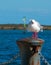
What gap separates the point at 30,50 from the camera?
29.2 ft

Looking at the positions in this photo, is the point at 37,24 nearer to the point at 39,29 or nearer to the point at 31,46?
the point at 39,29

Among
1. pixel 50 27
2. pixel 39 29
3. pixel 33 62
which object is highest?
pixel 50 27

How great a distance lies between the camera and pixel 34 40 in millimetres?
8820

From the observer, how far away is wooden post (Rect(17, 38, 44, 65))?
29.0ft

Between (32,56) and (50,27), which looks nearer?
(32,56)

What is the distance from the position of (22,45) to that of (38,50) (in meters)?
0.41

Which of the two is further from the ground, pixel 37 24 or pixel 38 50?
pixel 37 24

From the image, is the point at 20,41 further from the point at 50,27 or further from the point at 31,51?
the point at 50,27

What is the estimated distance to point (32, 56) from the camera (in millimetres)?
8945

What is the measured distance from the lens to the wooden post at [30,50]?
Answer: 883cm

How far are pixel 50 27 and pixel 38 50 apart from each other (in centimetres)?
11818

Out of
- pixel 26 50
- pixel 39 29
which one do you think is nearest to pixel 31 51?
pixel 26 50

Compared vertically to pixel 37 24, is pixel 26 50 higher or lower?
lower

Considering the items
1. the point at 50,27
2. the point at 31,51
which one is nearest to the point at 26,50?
the point at 31,51
